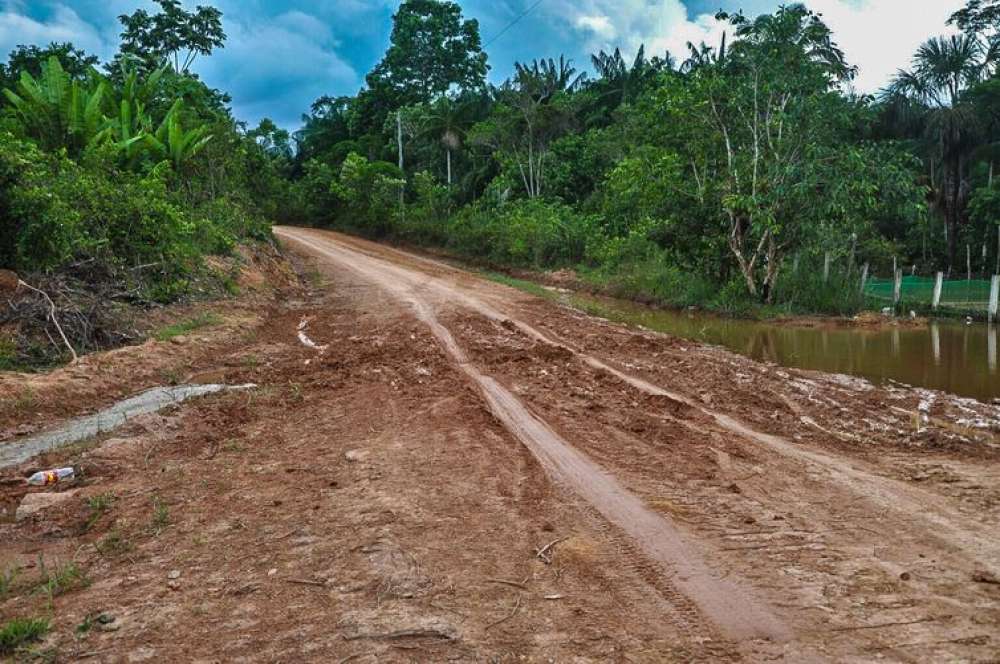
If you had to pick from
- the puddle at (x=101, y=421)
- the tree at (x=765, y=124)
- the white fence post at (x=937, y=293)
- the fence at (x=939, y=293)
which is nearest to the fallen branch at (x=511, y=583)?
the puddle at (x=101, y=421)

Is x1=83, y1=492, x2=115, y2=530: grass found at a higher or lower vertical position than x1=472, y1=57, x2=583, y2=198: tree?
lower

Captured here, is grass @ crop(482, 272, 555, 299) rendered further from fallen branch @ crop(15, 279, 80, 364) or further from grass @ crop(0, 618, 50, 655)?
grass @ crop(0, 618, 50, 655)

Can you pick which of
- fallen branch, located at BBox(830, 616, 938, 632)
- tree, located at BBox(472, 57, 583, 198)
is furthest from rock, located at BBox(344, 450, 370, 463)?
tree, located at BBox(472, 57, 583, 198)

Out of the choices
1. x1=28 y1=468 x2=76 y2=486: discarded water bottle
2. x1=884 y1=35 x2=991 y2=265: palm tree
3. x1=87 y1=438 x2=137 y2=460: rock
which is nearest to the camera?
x1=28 y1=468 x2=76 y2=486: discarded water bottle

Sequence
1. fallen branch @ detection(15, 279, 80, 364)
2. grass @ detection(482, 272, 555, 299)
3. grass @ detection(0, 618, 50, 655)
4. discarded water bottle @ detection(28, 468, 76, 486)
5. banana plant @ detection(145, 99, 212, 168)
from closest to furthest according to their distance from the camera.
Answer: grass @ detection(0, 618, 50, 655) → discarded water bottle @ detection(28, 468, 76, 486) → fallen branch @ detection(15, 279, 80, 364) → banana plant @ detection(145, 99, 212, 168) → grass @ detection(482, 272, 555, 299)

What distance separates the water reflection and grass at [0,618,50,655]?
9.70 m

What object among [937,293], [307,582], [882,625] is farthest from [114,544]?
[937,293]

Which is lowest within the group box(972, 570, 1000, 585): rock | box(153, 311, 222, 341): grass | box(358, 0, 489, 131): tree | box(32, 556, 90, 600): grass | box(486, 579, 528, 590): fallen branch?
box(32, 556, 90, 600): grass

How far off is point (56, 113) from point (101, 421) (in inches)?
427

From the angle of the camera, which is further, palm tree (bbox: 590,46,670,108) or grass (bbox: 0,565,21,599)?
palm tree (bbox: 590,46,670,108)

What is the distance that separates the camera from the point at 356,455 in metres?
5.30

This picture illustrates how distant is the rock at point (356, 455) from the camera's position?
5209 millimetres

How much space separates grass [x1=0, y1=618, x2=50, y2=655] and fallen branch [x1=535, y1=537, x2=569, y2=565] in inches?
94.3

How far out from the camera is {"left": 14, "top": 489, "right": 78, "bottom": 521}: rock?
173 inches
